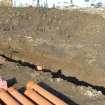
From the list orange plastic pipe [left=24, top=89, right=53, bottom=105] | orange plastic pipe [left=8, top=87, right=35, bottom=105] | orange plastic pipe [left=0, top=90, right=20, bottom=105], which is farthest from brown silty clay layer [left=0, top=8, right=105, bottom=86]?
orange plastic pipe [left=0, top=90, right=20, bottom=105]

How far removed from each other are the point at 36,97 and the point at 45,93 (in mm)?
335

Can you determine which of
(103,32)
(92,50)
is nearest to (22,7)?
(103,32)

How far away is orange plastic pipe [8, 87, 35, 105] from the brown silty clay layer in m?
5.57

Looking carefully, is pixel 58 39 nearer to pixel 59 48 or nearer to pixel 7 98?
pixel 59 48

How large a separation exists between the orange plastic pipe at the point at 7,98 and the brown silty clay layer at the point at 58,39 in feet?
19.2

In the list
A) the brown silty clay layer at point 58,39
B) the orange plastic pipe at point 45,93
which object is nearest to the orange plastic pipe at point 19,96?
the orange plastic pipe at point 45,93

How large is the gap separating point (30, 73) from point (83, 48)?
727 centimetres

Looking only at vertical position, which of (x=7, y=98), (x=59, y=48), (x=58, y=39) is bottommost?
(x=59, y=48)

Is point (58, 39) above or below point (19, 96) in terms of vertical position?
below

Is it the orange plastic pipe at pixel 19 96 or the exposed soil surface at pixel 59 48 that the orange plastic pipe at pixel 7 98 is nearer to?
the orange plastic pipe at pixel 19 96

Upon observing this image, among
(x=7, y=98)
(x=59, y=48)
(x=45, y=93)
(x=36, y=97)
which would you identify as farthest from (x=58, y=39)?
(x=7, y=98)

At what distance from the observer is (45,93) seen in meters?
13.7

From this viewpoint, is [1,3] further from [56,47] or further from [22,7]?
[56,47]

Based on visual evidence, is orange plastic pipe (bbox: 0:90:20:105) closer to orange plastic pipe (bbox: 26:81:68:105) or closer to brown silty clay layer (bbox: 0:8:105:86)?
orange plastic pipe (bbox: 26:81:68:105)
